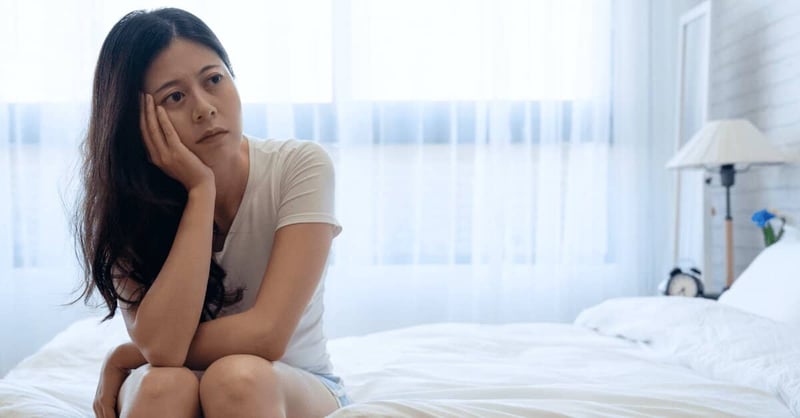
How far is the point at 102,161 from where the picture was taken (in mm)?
1458

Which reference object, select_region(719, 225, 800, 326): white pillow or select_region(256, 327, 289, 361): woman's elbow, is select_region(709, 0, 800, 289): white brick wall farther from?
select_region(256, 327, 289, 361): woman's elbow

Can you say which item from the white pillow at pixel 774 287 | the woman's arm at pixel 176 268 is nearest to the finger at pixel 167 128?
the woman's arm at pixel 176 268

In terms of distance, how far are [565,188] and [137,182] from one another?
257 centimetres

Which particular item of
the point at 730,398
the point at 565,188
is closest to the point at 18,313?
the point at 565,188

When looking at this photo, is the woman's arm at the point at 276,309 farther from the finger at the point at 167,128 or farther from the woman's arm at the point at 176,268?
the finger at the point at 167,128

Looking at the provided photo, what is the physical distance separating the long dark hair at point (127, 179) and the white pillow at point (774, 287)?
1.43 metres

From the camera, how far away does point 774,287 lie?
2.29 metres

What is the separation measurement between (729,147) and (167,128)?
2034 mm

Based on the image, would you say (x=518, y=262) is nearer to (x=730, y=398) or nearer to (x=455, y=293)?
(x=455, y=293)

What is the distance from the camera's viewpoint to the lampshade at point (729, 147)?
2791 millimetres

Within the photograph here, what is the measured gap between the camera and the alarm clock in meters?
3.00

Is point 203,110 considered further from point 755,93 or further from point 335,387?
point 755,93

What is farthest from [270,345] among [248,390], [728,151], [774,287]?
[728,151]

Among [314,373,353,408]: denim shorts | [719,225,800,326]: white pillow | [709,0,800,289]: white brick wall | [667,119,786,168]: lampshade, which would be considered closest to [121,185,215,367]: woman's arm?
[314,373,353,408]: denim shorts
